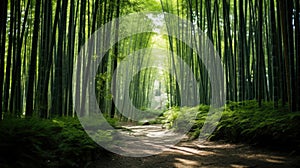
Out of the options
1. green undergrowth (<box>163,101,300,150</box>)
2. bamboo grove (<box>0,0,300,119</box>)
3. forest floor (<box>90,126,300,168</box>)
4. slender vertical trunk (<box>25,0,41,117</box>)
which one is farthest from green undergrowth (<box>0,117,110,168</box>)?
green undergrowth (<box>163,101,300,150</box>)

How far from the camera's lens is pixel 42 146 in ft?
8.75

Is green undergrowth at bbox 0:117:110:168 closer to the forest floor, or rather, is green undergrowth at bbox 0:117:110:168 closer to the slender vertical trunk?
the forest floor

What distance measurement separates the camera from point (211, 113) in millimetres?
6113

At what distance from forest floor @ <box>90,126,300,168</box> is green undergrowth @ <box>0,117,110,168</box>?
0.27 metres

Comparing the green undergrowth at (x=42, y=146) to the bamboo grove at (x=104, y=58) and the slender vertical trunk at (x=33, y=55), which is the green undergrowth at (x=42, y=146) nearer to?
the bamboo grove at (x=104, y=58)

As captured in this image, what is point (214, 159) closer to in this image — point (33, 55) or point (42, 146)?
point (42, 146)

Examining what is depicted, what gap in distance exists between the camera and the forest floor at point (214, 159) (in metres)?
2.91

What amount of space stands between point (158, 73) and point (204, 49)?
576 inches

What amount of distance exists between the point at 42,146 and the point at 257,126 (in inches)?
118

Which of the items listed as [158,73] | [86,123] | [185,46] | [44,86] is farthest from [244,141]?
[158,73]

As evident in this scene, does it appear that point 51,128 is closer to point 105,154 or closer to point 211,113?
point 105,154

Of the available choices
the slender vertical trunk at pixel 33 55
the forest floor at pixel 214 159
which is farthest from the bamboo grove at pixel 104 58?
the forest floor at pixel 214 159

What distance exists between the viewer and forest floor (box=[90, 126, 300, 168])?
2.91 meters

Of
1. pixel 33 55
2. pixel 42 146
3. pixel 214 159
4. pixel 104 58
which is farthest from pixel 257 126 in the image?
pixel 104 58
